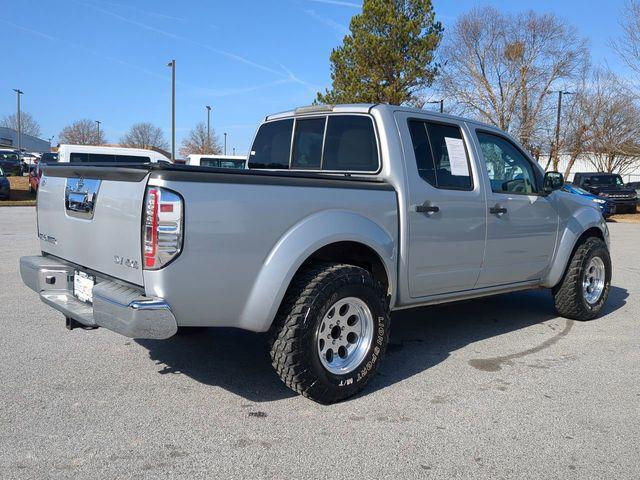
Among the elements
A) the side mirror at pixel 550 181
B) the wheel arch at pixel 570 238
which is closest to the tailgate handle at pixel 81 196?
the side mirror at pixel 550 181

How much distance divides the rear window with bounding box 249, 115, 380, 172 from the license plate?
6.59ft

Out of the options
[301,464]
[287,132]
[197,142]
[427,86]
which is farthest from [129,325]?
[197,142]

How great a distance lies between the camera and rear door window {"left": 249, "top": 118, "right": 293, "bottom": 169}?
519 centimetres

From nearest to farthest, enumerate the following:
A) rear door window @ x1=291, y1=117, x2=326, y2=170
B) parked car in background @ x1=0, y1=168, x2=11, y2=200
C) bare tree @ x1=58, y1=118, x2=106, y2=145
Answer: rear door window @ x1=291, y1=117, x2=326, y2=170 → parked car in background @ x1=0, y1=168, x2=11, y2=200 → bare tree @ x1=58, y1=118, x2=106, y2=145

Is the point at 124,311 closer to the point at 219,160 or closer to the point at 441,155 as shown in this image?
the point at 441,155

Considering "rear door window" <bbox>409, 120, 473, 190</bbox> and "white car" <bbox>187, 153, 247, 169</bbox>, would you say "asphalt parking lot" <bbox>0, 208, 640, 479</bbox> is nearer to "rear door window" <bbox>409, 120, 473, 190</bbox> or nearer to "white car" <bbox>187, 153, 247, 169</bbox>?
"rear door window" <bbox>409, 120, 473, 190</bbox>

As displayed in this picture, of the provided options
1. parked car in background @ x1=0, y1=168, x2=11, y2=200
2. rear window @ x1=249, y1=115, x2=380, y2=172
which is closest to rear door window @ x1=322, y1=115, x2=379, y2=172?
rear window @ x1=249, y1=115, x2=380, y2=172

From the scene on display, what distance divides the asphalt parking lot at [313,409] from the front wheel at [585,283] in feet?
1.35

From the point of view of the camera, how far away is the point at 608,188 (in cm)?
2531

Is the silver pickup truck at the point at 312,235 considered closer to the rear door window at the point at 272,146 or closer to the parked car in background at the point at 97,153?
the rear door window at the point at 272,146

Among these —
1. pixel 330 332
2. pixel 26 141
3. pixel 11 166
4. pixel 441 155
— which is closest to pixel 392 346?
pixel 330 332

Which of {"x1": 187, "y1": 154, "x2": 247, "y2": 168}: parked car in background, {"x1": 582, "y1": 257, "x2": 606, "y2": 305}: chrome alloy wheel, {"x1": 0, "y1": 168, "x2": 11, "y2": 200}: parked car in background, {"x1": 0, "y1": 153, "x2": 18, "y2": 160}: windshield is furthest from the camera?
{"x1": 0, "y1": 153, "x2": 18, "y2": 160}: windshield

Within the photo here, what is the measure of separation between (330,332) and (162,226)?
133cm

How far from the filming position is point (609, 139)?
32.9m
